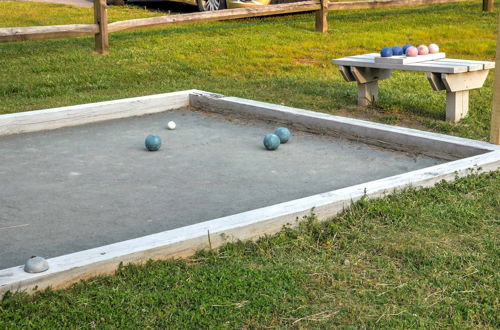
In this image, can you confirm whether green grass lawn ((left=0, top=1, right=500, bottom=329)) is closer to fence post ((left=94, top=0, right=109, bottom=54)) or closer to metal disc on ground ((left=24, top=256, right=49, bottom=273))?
metal disc on ground ((left=24, top=256, right=49, bottom=273))

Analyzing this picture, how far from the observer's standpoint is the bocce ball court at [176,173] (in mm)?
3770

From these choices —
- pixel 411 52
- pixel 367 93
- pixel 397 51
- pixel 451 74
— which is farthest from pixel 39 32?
pixel 451 74

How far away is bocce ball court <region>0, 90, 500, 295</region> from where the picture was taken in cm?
377

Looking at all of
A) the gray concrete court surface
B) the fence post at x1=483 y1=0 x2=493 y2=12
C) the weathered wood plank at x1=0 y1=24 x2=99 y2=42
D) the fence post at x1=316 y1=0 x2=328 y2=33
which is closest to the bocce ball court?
the gray concrete court surface

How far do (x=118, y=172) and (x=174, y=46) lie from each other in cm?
608

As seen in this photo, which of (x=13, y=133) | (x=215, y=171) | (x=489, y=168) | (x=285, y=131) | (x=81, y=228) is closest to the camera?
(x=81, y=228)

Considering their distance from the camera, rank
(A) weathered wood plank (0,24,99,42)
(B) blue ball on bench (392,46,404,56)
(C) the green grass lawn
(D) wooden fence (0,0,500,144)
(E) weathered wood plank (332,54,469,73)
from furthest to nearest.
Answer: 1. (D) wooden fence (0,0,500,144)
2. (A) weathered wood plank (0,24,99,42)
3. (B) blue ball on bench (392,46,404,56)
4. (E) weathered wood plank (332,54,469,73)
5. (C) the green grass lawn

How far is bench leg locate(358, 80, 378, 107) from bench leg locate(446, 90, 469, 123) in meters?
1.03

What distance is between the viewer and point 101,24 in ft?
33.5

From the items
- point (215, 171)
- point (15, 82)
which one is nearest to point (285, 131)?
point (215, 171)

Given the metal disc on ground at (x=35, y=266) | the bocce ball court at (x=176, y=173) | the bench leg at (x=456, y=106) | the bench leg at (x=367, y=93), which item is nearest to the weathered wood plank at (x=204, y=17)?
the bocce ball court at (x=176, y=173)

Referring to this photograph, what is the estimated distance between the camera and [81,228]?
4.18 metres

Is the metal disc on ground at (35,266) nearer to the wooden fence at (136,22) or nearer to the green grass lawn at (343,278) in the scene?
the green grass lawn at (343,278)

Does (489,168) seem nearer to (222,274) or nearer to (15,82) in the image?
(222,274)
